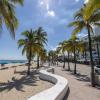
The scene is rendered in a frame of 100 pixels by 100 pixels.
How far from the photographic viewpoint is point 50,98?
333 inches

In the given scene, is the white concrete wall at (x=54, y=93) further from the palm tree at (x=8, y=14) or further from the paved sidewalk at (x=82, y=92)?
the palm tree at (x=8, y=14)

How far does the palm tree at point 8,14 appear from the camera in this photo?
A: 1422 cm

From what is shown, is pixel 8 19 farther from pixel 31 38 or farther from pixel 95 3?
pixel 31 38

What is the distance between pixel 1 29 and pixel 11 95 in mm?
4630

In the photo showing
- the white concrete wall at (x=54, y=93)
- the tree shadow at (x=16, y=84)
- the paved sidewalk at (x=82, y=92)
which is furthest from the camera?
the tree shadow at (x=16, y=84)

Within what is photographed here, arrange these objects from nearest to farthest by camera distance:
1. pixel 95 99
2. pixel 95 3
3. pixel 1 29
Result: pixel 95 3, pixel 95 99, pixel 1 29

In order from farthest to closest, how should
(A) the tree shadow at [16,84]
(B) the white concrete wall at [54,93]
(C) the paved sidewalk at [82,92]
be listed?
(A) the tree shadow at [16,84] < (C) the paved sidewalk at [82,92] < (B) the white concrete wall at [54,93]

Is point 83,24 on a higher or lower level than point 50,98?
higher

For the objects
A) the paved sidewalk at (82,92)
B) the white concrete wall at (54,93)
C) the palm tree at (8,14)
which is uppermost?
the palm tree at (8,14)

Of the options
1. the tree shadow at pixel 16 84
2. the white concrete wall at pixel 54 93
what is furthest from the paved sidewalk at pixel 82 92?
the tree shadow at pixel 16 84

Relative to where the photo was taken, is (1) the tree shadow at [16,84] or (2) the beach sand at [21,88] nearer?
(2) the beach sand at [21,88]

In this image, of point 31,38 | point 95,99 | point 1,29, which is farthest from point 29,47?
point 95,99

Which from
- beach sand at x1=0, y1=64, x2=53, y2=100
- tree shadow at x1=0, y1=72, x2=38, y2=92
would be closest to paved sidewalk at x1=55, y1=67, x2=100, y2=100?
beach sand at x1=0, y1=64, x2=53, y2=100

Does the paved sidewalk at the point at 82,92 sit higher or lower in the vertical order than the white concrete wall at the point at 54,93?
lower
